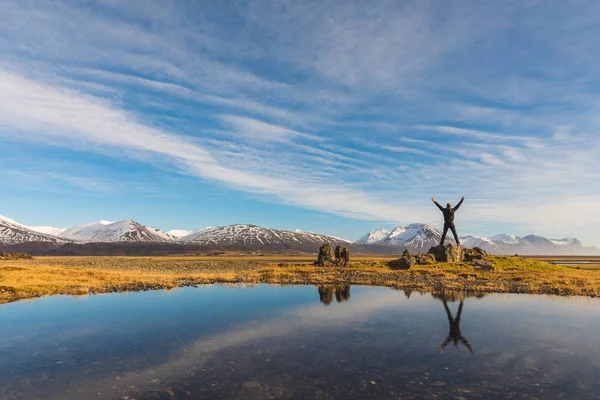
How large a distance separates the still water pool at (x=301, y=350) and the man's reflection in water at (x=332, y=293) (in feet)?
8.79

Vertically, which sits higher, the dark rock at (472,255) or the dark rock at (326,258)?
the dark rock at (472,255)

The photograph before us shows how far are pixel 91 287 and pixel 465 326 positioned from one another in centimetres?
4279

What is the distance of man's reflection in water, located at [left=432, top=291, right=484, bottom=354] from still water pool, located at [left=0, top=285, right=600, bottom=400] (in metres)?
0.19

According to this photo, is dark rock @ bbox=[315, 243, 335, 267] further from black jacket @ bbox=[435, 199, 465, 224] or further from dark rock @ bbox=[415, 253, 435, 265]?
black jacket @ bbox=[435, 199, 465, 224]

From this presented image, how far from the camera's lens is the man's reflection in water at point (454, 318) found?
67.2 ft

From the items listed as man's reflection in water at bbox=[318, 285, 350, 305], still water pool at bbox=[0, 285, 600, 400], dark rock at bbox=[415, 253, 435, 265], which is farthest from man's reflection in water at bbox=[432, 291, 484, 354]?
dark rock at bbox=[415, 253, 435, 265]

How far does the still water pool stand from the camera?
547 inches

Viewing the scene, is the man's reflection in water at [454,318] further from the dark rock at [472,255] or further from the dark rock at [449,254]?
the dark rock at [472,255]

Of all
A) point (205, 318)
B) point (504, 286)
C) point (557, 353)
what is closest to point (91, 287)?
point (205, 318)

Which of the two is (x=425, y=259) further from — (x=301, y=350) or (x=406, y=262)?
(x=301, y=350)

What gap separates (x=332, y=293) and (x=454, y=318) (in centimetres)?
1641

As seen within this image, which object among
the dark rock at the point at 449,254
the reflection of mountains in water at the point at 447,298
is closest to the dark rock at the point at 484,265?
the dark rock at the point at 449,254

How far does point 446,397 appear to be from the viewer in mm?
13031

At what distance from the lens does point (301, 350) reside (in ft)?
61.3
